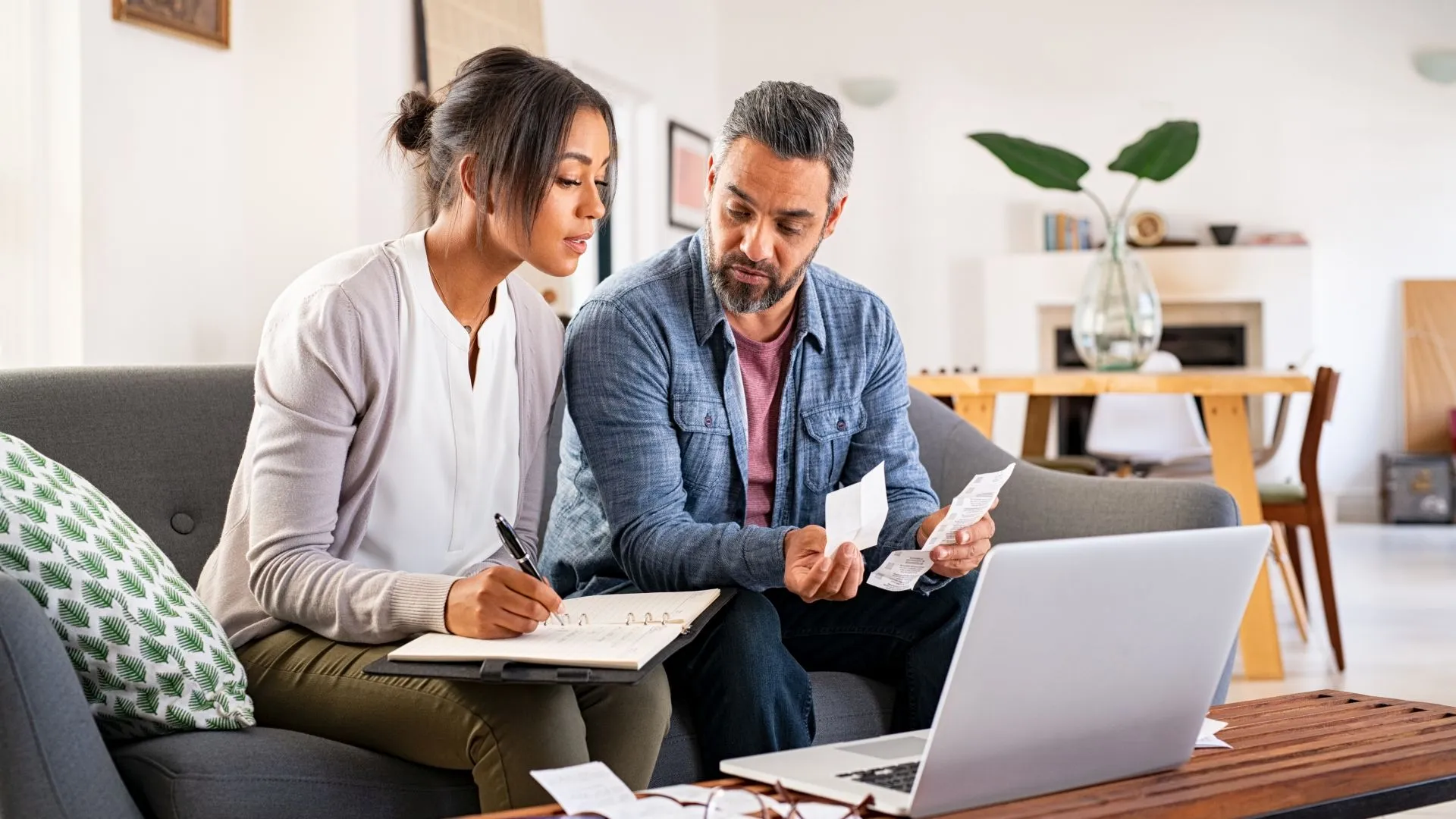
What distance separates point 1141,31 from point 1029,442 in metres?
4.06

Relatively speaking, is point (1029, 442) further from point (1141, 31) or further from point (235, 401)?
point (1141, 31)

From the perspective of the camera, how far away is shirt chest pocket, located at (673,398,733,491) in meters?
1.91

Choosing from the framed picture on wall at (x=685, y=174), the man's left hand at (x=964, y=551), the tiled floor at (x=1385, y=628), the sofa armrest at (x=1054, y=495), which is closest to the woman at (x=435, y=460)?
the man's left hand at (x=964, y=551)

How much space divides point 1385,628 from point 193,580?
3.70 m

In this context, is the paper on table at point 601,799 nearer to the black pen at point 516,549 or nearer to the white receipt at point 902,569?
the black pen at point 516,549

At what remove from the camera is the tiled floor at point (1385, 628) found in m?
3.54

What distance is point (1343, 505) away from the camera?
7785 millimetres

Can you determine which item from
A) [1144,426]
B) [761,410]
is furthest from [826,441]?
[1144,426]

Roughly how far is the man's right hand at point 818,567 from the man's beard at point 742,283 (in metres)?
0.40

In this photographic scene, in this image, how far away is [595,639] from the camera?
1.35 metres

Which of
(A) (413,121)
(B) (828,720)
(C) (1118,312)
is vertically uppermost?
(A) (413,121)

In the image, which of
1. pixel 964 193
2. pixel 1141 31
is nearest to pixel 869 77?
pixel 964 193

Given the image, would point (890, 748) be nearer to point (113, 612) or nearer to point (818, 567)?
point (818, 567)

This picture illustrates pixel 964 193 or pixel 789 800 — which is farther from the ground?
pixel 964 193
